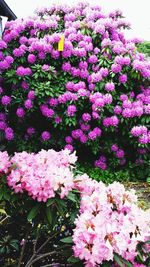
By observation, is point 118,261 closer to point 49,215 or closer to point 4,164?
point 49,215

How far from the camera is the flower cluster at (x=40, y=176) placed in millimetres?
2033

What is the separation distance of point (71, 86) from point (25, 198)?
170 inches

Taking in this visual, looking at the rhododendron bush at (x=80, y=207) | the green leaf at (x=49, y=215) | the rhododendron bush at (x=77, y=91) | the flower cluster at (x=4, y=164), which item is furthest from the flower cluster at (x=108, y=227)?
the rhododendron bush at (x=77, y=91)

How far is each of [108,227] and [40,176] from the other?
1.34 ft

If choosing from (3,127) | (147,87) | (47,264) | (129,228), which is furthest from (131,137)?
(129,228)

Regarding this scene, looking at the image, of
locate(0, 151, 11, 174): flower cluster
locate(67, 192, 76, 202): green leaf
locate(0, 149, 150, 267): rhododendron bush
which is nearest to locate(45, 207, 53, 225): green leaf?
locate(0, 149, 150, 267): rhododendron bush

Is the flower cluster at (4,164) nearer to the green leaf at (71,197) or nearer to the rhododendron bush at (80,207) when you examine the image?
the rhododendron bush at (80,207)

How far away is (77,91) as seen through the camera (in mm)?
6367

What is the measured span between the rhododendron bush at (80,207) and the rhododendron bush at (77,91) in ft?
13.0

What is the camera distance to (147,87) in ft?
22.1

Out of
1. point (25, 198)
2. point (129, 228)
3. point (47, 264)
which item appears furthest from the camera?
point (47, 264)

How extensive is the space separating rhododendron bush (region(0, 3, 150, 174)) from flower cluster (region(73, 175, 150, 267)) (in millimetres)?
4022

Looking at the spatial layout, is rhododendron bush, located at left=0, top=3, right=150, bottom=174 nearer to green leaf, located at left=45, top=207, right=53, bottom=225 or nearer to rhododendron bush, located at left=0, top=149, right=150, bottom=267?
rhododendron bush, located at left=0, top=149, right=150, bottom=267

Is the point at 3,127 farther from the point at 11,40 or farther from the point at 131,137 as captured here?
the point at 131,137
